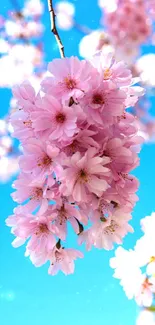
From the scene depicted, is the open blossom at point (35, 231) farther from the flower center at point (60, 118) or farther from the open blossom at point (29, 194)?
the flower center at point (60, 118)

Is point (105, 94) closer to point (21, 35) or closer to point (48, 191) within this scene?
point (48, 191)

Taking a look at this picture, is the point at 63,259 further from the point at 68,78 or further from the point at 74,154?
the point at 68,78

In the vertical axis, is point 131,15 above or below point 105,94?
above

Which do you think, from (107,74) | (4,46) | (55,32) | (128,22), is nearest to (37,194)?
(107,74)

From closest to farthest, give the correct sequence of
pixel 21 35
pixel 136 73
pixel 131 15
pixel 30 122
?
1. pixel 30 122
2. pixel 136 73
3. pixel 131 15
4. pixel 21 35

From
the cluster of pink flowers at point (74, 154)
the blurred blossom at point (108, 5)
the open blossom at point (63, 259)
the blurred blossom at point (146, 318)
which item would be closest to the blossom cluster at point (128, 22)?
the blurred blossom at point (108, 5)

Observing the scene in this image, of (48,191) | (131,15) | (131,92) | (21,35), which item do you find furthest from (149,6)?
(48,191)

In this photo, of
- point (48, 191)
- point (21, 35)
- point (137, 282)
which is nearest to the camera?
point (137, 282)
